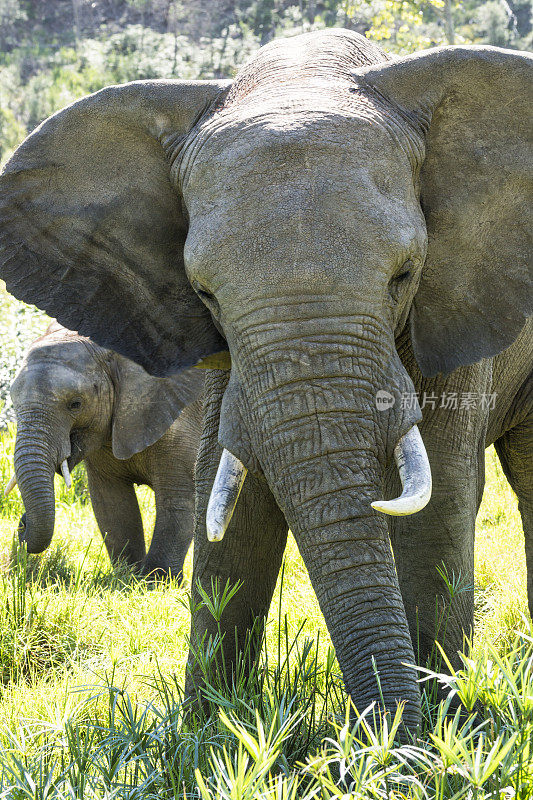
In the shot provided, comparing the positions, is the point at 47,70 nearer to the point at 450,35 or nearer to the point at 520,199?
the point at 450,35

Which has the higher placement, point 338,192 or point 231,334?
point 338,192

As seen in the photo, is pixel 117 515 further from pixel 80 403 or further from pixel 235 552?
pixel 235 552

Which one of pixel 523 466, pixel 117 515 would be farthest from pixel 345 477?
pixel 117 515

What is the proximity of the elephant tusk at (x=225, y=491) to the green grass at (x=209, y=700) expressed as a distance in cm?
45

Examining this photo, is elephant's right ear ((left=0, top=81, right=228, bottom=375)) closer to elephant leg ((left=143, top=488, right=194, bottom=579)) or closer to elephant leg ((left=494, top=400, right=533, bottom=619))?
elephant leg ((left=494, top=400, right=533, bottom=619))

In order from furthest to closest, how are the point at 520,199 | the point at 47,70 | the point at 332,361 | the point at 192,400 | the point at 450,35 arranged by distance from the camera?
A: the point at 47,70 → the point at 450,35 → the point at 192,400 → the point at 520,199 → the point at 332,361

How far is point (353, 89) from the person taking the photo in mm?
3115

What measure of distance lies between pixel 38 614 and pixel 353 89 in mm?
3400

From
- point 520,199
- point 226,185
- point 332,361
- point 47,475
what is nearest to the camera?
point 332,361

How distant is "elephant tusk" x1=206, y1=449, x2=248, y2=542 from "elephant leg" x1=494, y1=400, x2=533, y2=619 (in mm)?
2172

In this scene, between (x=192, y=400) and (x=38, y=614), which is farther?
(x=192, y=400)

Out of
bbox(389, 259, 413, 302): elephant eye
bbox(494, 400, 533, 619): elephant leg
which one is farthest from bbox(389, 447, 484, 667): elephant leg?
bbox(494, 400, 533, 619): elephant leg

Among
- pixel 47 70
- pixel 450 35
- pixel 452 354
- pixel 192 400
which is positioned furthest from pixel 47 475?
pixel 47 70

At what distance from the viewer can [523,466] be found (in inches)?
199
